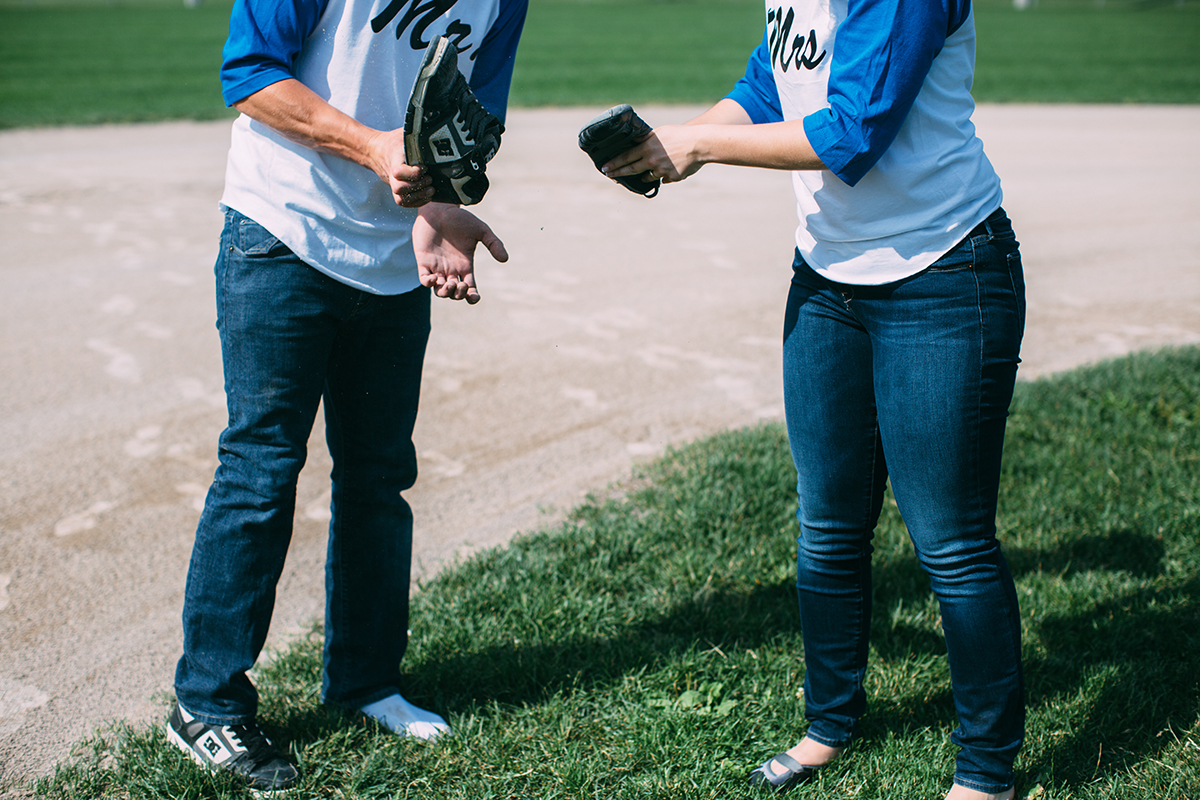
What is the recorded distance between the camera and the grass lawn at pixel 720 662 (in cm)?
218

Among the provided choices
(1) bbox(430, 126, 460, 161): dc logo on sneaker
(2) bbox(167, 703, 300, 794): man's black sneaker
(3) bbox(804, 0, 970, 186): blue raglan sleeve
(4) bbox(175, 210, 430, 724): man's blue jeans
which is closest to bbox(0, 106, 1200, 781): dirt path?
(2) bbox(167, 703, 300, 794): man's black sneaker

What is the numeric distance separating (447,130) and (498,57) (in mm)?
504

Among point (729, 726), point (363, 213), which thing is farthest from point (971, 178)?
point (729, 726)

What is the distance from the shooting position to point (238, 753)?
2131 millimetres

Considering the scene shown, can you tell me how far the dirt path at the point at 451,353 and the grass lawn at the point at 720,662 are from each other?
0.40 metres

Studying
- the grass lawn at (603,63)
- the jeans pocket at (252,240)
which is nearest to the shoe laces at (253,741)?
the jeans pocket at (252,240)

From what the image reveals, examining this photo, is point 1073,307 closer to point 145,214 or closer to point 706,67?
point 145,214

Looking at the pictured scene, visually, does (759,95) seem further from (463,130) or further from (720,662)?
(720,662)

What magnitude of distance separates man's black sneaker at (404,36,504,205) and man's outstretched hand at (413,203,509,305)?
0.30 feet

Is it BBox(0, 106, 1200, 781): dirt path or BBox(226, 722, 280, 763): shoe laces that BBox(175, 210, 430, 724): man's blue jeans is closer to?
BBox(226, 722, 280, 763): shoe laces

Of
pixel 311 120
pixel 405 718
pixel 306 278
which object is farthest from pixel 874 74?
pixel 405 718

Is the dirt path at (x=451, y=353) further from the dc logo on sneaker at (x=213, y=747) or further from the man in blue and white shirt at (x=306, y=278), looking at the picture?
the man in blue and white shirt at (x=306, y=278)

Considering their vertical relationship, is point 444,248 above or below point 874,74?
below

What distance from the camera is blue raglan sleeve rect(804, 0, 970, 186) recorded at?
5.31 ft
